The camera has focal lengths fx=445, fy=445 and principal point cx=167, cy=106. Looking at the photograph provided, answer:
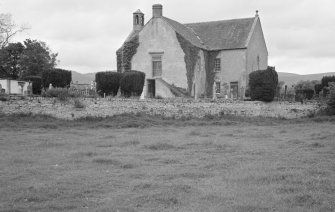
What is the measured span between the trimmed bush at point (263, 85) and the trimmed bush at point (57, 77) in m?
12.6

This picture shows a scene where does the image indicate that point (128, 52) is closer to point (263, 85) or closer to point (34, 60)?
point (263, 85)

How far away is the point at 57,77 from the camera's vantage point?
29.6 metres

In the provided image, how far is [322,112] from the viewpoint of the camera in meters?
29.7

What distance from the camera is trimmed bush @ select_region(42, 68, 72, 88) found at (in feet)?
97.3

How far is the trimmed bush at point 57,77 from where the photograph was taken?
97.3ft

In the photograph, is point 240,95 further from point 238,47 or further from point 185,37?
point 185,37

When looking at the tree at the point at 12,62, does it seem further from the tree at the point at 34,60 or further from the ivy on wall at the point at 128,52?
the ivy on wall at the point at 128,52

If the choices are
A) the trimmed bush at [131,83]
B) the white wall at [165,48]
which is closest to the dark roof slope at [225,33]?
the white wall at [165,48]

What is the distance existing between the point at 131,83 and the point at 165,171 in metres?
19.7

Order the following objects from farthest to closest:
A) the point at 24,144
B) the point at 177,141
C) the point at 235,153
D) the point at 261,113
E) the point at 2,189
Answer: the point at 261,113, the point at 177,141, the point at 24,144, the point at 235,153, the point at 2,189

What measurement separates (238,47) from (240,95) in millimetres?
4592

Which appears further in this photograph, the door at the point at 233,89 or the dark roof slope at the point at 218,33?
the door at the point at 233,89

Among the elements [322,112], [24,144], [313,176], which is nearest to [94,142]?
[24,144]

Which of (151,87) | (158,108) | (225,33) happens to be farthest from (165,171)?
(225,33)
